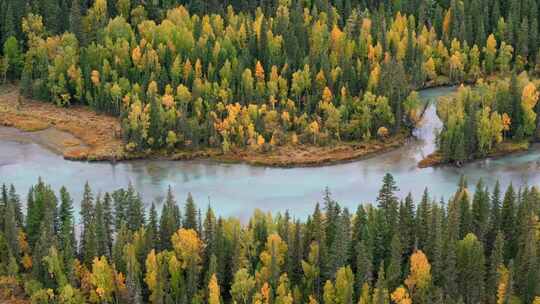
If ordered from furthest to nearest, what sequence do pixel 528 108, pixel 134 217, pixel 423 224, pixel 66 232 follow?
pixel 528 108, pixel 134 217, pixel 66 232, pixel 423 224

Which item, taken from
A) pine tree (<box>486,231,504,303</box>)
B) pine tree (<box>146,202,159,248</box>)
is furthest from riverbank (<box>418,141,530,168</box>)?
pine tree (<box>146,202,159,248</box>)

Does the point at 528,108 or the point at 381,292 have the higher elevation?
the point at 528,108

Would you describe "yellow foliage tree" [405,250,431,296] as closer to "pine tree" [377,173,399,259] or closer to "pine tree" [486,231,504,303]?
"pine tree" [377,173,399,259]

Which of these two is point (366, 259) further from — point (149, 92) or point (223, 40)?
point (223, 40)

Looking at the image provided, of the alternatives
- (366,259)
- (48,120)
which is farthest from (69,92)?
(366,259)

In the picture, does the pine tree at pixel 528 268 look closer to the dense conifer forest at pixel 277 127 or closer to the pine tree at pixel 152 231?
the dense conifer forest at pixel 277 127

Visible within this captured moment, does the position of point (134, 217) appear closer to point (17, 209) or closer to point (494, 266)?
point (17, 209)

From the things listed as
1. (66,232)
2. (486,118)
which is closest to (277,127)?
(486,118)
